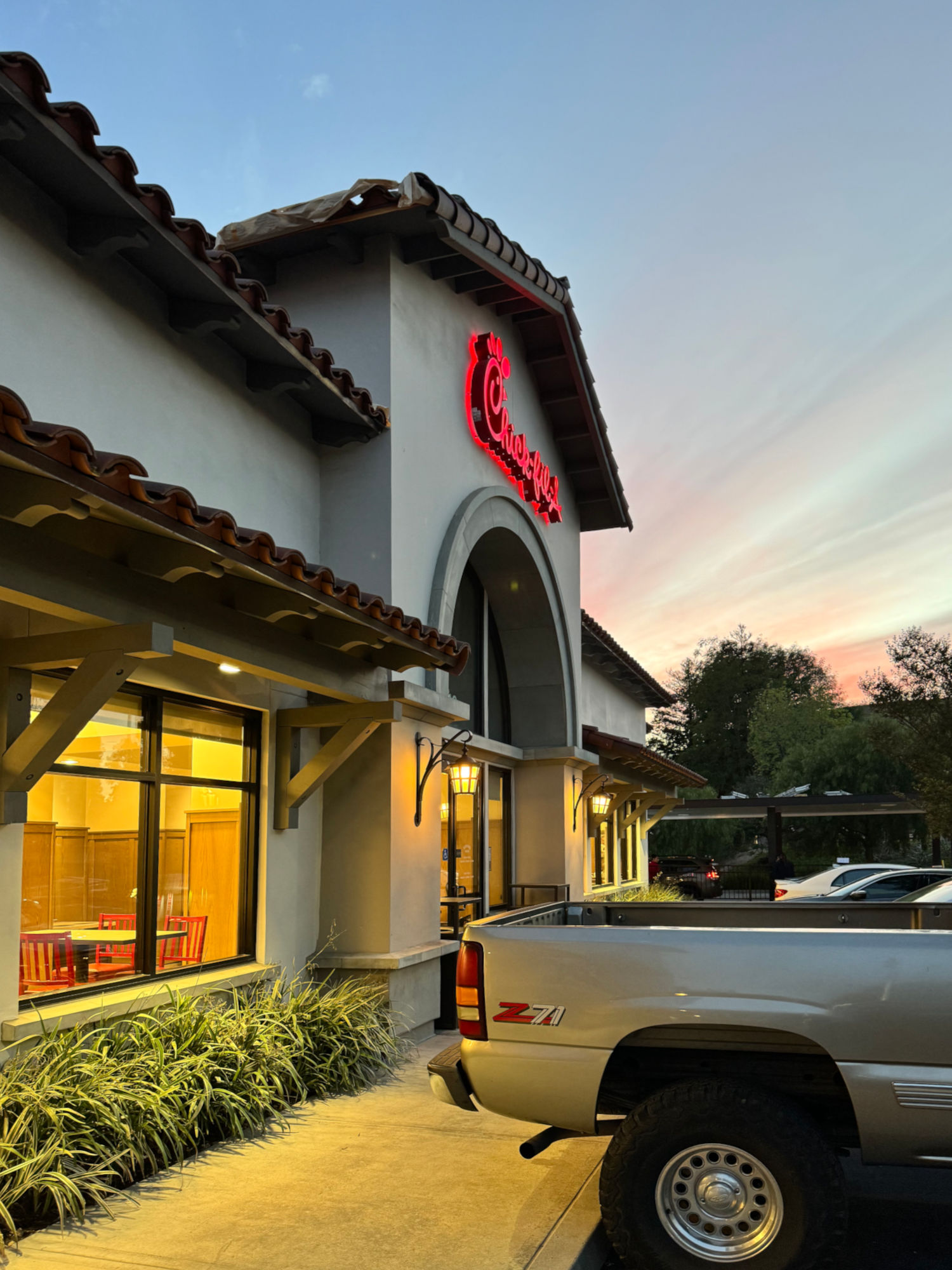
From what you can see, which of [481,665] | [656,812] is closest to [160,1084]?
[481,665]

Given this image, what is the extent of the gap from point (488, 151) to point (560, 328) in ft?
15.9

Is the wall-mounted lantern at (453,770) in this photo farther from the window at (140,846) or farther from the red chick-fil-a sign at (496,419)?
the red chick-fil-a sign at (496,419)

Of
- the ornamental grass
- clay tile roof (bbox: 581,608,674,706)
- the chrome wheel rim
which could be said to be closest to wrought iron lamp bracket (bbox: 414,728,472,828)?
the ornamental grass

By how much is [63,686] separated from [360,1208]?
Answer: 319 centimetres

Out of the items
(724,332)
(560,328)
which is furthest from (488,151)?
(724,332)

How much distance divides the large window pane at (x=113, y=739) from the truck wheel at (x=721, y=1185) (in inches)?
170

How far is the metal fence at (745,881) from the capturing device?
38969 mm

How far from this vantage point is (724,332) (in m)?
20.7

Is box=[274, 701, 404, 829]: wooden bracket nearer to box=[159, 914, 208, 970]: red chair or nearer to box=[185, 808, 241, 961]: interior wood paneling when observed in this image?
box=[185, 808, 241, 961]: interior wood paneling

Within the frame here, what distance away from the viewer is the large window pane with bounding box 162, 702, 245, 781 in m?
7.57

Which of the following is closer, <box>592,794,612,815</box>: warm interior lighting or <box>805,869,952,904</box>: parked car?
<box>805,869,952,904</box>: parked car

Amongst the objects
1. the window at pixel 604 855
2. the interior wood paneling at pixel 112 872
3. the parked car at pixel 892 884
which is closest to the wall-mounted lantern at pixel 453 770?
the interior wood paneling at pixel 112 872

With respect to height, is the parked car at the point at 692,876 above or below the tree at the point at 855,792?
below

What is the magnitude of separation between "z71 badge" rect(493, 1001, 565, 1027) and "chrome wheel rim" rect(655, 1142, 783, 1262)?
73 centimetres
